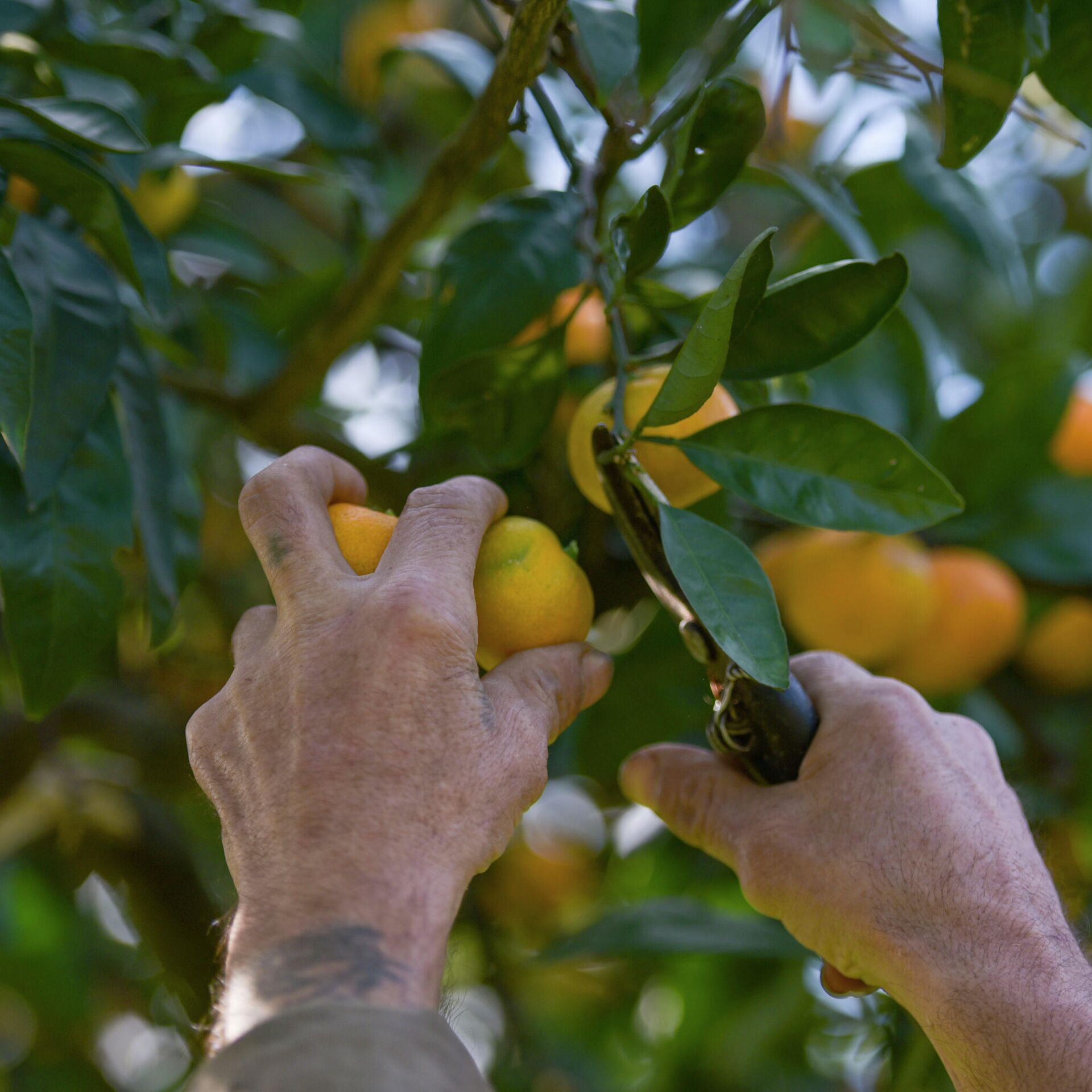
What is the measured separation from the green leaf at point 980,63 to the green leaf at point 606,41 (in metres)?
0.21

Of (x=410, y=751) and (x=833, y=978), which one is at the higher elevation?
(x=410, y=751)

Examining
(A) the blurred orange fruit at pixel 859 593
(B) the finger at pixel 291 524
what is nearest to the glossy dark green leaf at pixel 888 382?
(A) the blurred orange fruit at pixel 859 593

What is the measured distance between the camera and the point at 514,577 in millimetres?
727

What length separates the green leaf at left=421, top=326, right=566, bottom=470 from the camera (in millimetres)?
844

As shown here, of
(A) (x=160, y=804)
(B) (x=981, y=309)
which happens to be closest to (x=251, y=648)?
(A) (x=160, y=804)

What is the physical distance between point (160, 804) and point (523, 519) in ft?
3.14

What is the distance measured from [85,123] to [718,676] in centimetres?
57

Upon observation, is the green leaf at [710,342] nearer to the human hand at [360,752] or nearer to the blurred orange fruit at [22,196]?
the human hand at [360,752]

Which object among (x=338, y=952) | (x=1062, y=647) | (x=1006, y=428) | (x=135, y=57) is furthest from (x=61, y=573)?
(x=1062, y=647)

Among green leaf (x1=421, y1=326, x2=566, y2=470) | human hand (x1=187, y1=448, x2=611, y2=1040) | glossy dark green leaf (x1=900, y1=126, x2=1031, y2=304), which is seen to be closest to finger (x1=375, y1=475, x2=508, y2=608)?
A: human hand (x1=187, y1=448, x2=611, y2=1040)

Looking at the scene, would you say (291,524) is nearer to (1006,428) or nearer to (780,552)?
(780,552)

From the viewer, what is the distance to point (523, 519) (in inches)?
30.3

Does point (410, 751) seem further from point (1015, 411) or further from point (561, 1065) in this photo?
point (561, 1065)

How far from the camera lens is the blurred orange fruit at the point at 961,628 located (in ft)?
3.92
